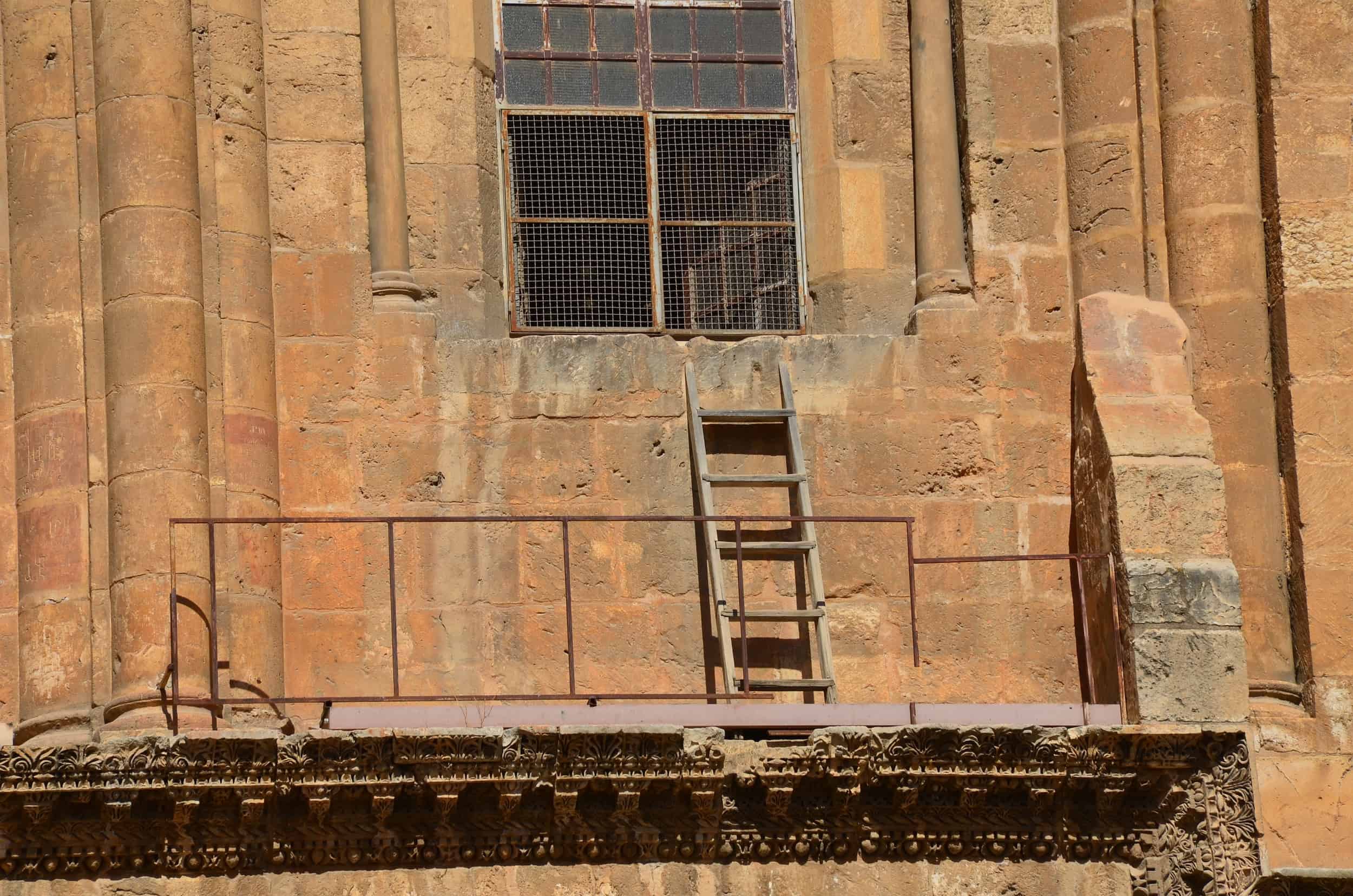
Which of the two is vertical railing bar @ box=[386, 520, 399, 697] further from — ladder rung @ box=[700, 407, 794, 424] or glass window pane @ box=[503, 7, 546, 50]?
glass window pane @ box=[503, 7, 546, 50]

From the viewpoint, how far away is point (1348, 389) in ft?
43.1

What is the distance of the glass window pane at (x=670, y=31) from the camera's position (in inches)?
559

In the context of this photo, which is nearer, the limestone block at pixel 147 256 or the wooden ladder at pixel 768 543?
the limestone block at pixel 147 256

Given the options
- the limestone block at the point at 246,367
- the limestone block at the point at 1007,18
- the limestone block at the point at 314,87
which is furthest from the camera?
the limestone block at the point at 1007,18

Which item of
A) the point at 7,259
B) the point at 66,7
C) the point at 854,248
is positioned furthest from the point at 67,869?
the point at 854,248

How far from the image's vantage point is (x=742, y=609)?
12039mm

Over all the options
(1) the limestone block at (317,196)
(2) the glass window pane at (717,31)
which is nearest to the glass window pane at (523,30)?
(2) the glass window pane at (717,31)

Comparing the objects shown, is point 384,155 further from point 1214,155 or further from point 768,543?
point 1214,155

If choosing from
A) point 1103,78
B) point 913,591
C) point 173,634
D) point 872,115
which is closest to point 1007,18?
point 1103,78

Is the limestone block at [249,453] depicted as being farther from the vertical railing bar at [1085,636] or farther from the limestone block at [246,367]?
the vertical railing bar at [1085,636]

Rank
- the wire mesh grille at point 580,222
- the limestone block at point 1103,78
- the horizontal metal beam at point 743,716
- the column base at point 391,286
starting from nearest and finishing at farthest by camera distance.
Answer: the horizontal metal beam at point 743,716
the column base at point 391,286
the limestone block at point 1103,78
the wire mesh grille at point 580,222

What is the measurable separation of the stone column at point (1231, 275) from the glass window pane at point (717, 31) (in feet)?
6.59

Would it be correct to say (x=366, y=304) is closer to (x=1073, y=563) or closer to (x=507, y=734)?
(x=507, y=734)

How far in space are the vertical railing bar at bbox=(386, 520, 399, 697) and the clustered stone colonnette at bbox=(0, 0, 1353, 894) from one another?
9 cm
